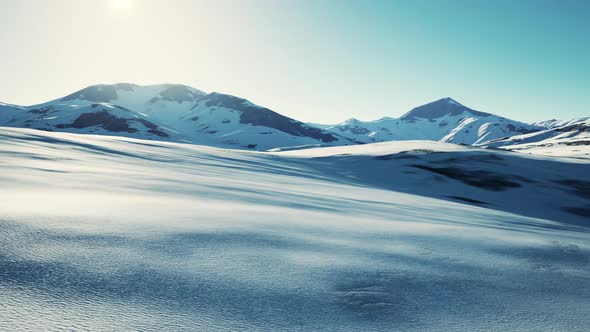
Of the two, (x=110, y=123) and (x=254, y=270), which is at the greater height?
(x=110, y=123)

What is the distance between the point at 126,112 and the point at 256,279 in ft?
607

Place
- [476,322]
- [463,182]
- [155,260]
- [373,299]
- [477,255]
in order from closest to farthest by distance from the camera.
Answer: [476,322] → [373,299] → [155,260] → [477,255] → [463,182]

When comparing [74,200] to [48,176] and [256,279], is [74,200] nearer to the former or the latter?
[48,176]

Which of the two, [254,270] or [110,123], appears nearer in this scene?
[254,270]

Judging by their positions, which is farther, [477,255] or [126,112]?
[126,112]

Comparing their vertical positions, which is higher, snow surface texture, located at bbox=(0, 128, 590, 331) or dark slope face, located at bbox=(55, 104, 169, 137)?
dark slope face, located at bbox=(55, 104, 169, 137)

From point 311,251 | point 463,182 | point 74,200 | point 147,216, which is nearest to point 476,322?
point 311,251

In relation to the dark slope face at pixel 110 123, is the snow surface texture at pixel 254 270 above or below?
below

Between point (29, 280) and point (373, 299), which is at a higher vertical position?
point (29, 280)

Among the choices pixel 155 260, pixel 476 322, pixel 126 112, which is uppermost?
pixel 126 112

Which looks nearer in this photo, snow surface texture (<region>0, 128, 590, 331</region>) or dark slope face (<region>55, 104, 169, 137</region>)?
snow surface texture (<region>0, 128, 590, 331</region>)

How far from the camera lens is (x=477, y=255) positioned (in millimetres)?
5004

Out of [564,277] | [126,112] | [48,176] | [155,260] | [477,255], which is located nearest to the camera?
[155,260]

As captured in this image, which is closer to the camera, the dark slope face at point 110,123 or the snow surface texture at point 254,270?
the snow surface texture at point 254,270
